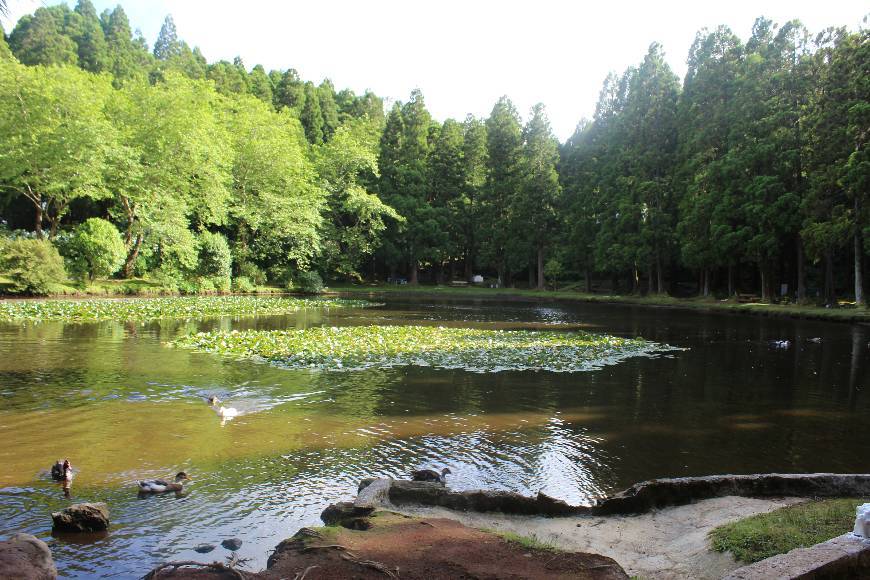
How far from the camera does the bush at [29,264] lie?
28.0 meters

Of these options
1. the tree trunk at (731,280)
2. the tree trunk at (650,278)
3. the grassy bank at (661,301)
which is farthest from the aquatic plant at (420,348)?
the tree trunk at (650,278)

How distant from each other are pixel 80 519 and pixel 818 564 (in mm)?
5875

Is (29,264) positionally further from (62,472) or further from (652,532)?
(652,532)

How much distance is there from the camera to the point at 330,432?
354 inches

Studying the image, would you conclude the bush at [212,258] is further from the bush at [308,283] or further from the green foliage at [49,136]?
the bush at [308,283]

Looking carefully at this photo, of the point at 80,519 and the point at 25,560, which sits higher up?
the point at 25,560

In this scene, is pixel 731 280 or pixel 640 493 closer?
pixel 640 493

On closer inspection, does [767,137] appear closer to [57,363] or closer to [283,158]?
[283,158]

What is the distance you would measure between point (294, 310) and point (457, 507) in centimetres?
2738

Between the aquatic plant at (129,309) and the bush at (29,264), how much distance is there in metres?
3.00

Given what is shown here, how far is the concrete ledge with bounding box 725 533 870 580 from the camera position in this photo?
354 centimetres

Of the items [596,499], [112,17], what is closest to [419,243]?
[596,499]

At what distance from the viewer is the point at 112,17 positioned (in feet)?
294

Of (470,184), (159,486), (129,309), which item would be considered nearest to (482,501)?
(159,486)
